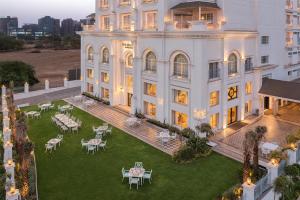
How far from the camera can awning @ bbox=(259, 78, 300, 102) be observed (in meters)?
32.6

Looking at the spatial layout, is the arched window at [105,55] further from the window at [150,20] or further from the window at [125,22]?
the window at [150,20]

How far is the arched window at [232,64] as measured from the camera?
32156mm

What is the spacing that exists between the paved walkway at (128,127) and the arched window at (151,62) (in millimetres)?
6145

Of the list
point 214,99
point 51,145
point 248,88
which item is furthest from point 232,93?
point 51,145

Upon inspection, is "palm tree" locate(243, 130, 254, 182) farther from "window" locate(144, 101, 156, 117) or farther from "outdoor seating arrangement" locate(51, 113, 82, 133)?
"outdoor seating arrangement" locate(51, 113, 82, 133)

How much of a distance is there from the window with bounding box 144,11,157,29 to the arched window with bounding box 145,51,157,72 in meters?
3.02

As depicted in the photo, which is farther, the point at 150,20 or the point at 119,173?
the point at 150,20

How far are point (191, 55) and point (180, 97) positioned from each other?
464cm

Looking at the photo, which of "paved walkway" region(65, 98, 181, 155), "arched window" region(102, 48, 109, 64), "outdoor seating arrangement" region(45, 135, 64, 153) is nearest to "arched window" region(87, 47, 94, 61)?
"arched window" region(102, 48, 109, 64)

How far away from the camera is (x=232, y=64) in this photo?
3262cm

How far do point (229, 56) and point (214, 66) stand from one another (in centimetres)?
292

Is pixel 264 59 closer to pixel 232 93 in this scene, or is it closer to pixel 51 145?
pixel 232 93

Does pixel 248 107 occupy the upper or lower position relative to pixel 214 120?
upper

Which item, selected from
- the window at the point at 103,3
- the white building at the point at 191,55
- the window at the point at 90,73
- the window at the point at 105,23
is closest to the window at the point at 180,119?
the white building at the point at 191,55
